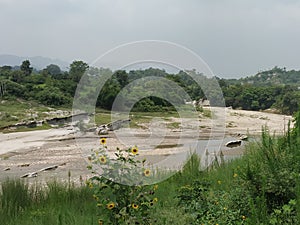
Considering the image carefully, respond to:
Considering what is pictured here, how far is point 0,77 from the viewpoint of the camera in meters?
36.4

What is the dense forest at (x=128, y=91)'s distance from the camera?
587 centimetres

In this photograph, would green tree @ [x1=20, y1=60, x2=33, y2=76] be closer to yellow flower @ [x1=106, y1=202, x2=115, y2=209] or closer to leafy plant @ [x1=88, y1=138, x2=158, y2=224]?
leafy plant @ [x1=88, y1=138, x2=158, y2=224]

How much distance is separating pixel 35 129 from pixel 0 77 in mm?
14198

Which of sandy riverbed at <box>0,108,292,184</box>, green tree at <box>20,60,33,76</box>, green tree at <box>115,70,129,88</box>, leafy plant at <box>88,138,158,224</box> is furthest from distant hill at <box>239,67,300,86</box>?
leafy plant at <box>88,138,158,224</box>

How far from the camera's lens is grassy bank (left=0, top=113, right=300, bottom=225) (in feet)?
12.4

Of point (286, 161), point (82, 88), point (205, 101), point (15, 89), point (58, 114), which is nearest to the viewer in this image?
point (286, 161)

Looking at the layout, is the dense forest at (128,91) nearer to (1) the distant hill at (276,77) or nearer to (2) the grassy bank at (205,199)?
(2) the grassy bank at (205,199)

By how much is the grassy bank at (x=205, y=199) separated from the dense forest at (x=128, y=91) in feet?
4.81

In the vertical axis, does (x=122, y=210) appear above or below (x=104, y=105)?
below

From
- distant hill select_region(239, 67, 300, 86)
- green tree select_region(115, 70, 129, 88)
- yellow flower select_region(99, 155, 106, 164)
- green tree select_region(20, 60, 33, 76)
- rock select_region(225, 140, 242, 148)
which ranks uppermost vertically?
distant hill select_region(239, 67, 300, 86)

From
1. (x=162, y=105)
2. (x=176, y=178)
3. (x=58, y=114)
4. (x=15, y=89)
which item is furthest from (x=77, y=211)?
(x=15, y=89)

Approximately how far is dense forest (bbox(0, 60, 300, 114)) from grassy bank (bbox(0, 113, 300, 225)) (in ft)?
4.81

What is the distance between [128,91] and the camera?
5852mm

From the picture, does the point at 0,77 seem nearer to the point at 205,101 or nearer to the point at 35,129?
the point at 35,129
